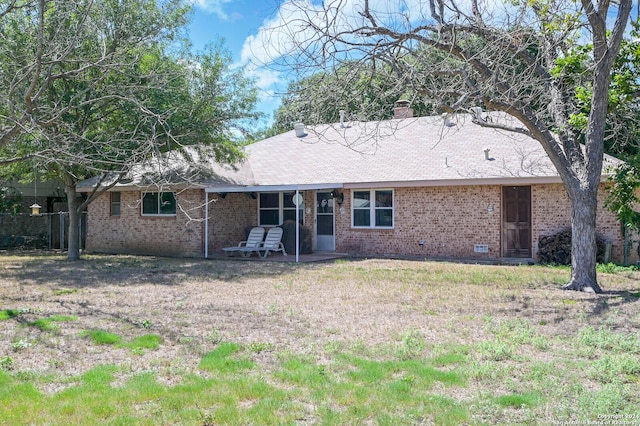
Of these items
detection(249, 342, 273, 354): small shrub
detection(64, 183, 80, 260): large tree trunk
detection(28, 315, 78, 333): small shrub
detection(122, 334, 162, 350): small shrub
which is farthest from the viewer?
detection(64, 183, 80, 260): large tree trunk

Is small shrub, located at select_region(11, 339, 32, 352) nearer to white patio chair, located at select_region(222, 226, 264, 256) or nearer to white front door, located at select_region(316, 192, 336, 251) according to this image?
white patio chair, located at select_region(222, 226, 264, 256)

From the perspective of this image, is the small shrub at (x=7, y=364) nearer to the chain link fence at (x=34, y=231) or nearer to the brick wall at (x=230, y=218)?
the brick wall at (x=230, y=218)

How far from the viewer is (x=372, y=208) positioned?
18.2 metres

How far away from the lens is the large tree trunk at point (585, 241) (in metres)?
10.6

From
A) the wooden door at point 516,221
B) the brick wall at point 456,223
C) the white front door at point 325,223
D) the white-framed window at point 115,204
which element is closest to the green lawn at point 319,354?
the brick wall at point 456,223

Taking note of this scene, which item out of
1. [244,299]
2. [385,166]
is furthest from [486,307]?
[385,166]

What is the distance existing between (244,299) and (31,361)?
4286 millimetres

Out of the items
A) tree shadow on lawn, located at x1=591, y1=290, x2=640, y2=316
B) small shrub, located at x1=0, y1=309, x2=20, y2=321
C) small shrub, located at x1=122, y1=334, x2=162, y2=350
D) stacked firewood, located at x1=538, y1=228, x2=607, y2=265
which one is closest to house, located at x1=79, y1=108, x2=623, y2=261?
stacked firewood, located at x1=538, y1=228, x2=607, y2=265

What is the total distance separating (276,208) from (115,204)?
5962mm

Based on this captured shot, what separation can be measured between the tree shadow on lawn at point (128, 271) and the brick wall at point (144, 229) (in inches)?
43.4

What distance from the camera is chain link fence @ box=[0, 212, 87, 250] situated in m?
22.3

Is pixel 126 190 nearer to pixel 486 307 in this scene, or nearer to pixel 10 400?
pixel 486 307

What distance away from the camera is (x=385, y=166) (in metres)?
18.3

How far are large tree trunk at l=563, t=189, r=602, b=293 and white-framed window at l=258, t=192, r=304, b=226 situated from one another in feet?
34.0
